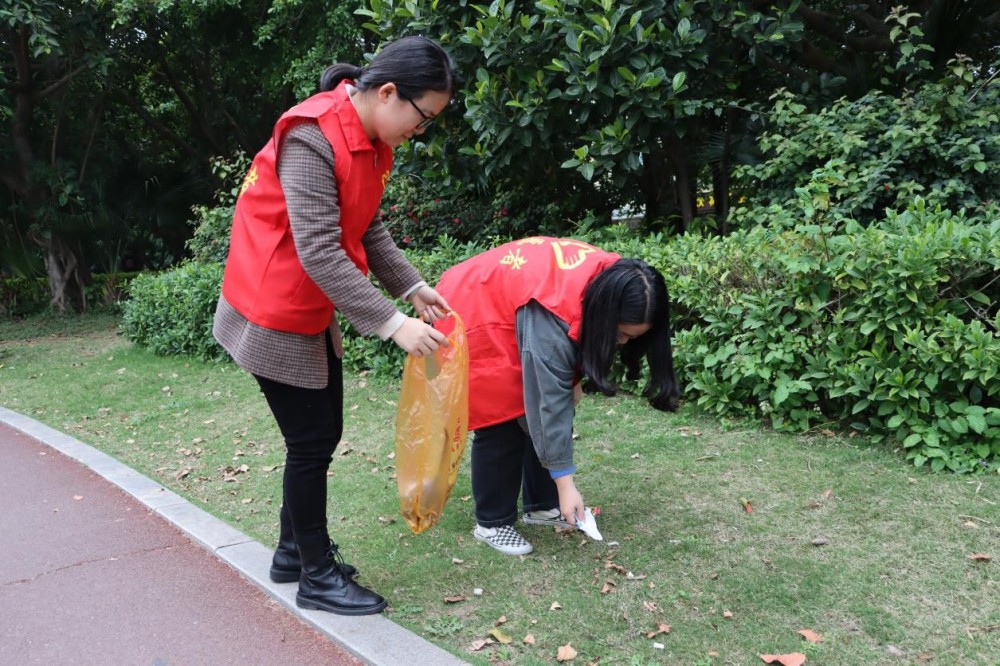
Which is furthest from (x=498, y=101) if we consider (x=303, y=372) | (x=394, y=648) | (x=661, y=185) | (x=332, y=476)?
(x=394, y=648)

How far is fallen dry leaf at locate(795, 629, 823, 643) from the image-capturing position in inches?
98.4

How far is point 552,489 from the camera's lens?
3.59 meters

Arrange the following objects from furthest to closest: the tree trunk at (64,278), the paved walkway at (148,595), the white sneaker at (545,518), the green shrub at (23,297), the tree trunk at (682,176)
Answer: the green shrub at (23,297)
the tree trunk at (64,278)
the tree trunk at (682,176)
the white sneaker at (545,518)
the paved walkway at (148,595)

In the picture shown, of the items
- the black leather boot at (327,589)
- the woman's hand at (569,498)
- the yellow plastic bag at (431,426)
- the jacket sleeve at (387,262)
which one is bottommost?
the black leather boot at (327,589)

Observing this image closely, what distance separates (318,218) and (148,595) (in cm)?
186

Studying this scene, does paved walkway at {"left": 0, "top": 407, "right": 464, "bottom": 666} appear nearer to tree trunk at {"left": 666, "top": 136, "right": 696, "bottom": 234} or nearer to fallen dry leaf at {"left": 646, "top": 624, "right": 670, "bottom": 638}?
fallen dry leaf at {"left": 646, "top": 624, "right": 670, "bottom": 638}

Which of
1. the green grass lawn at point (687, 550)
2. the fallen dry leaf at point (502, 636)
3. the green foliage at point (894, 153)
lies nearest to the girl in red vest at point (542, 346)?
the green grass lawn at point (687, 550)

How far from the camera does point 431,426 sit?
9.45ft

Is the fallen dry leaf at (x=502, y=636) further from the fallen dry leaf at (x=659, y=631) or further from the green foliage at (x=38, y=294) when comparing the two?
the green foliage at (x=38, y=294)

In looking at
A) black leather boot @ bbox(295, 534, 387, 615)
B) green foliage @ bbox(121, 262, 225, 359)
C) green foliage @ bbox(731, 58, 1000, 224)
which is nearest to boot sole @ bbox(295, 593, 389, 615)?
black leather boot @ bbox(295, 534, 387, 615)

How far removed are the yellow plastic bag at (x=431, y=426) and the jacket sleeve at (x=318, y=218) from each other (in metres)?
0.52

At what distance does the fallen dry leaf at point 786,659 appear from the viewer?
2.38 m

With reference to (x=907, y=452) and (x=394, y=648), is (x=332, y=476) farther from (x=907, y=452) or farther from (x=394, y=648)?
(x=907, y=452)

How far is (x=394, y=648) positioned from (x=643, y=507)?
1.43 meters
